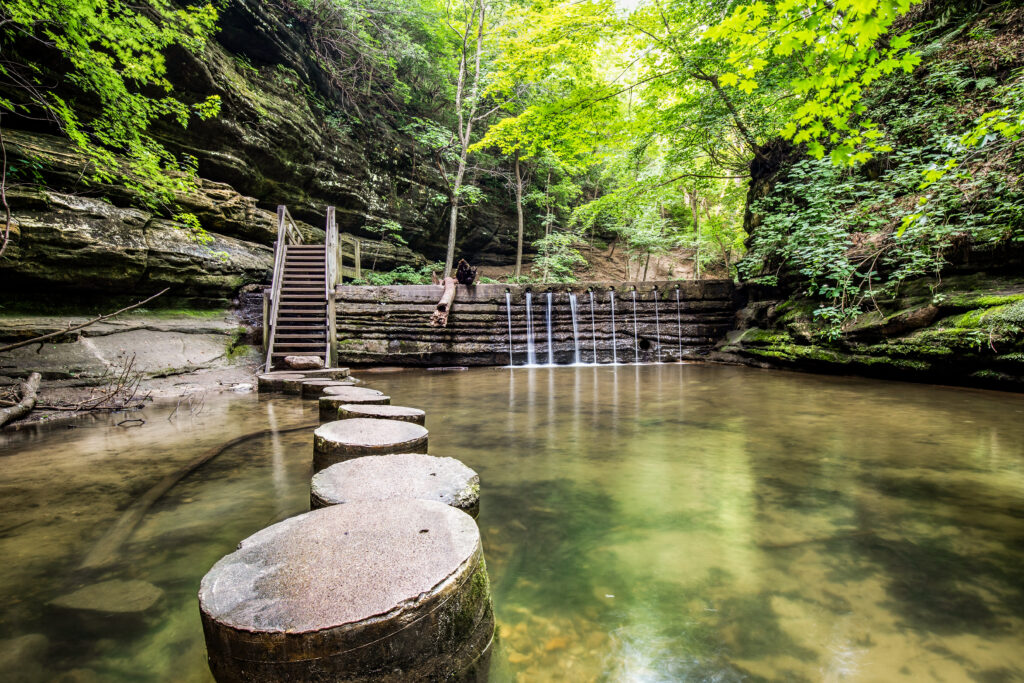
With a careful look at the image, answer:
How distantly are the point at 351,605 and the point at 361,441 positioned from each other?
158cm

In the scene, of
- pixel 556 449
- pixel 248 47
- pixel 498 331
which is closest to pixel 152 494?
pixel 556 449

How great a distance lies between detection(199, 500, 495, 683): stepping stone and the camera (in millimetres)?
994

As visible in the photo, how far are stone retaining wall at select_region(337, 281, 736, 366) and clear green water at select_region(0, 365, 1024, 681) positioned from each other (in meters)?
5.39

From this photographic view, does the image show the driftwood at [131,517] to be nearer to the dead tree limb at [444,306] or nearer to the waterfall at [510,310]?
the dead tree limb at [444,306]

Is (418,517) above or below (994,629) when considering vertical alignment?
above

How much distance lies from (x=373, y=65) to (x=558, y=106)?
34.7ft

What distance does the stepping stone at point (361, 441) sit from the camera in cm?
250

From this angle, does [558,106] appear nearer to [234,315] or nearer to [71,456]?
[234,315]

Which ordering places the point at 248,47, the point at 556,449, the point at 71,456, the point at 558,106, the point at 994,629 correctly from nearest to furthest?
the point at 994,629 → the point at 71,456 → the point at 556,449 → the point at 558,106 → the point at 248,47

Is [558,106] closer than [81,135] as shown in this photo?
No

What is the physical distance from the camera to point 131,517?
2.19 m

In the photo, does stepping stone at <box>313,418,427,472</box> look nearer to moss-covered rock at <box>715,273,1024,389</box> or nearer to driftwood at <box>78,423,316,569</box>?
driftwood at <box>78,423,316,569</box>

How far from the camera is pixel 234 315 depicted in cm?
967

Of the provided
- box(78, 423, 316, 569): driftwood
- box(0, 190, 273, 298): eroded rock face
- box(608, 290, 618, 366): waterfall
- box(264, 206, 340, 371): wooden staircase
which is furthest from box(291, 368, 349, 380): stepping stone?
box(608, 290, 618, 366): waterfall
